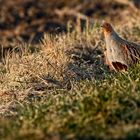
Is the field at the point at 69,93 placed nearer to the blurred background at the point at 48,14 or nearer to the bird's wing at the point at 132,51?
the bird's wing at the point at 132,51

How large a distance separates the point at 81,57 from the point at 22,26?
5.37 m

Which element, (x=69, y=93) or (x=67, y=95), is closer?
(x=67, y=95)

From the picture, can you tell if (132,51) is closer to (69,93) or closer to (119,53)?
(119,53)

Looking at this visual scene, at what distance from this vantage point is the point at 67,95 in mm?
5863

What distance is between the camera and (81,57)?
8102mm

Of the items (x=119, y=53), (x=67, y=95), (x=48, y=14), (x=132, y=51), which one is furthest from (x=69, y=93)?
(x=48, y=14)

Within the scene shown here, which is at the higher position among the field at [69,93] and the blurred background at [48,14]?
the blurred background at [48,14]

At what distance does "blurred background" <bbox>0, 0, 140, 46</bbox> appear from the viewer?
12.9 metres

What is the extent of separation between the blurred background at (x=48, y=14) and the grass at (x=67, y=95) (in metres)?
4.00

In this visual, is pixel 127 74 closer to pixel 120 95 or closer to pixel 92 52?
pixel 120 95

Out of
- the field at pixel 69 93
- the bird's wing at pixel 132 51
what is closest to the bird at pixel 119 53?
the bird's wing at pixel 132 51

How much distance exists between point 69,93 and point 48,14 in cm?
817

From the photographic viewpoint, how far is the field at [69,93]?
16.1 ft

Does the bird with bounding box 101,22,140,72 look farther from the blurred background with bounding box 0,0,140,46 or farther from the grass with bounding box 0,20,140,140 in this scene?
the blurred background with bounding box 0,0,140,46
